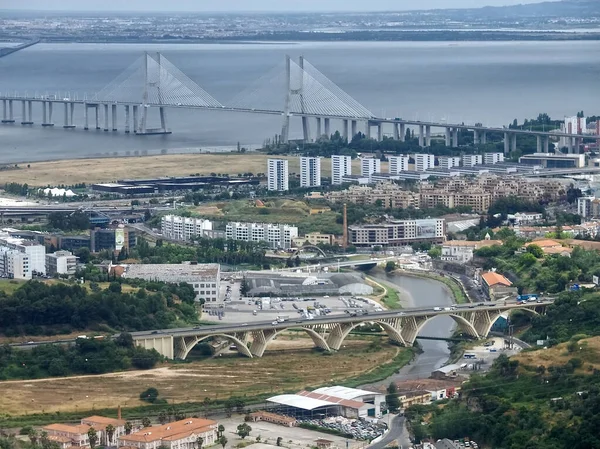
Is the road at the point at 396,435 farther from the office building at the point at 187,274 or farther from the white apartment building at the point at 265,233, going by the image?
the white apartment building at the point at 265,233

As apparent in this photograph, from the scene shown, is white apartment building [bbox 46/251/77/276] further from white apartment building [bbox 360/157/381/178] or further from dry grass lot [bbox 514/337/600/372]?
white apartment building [bbox 360/157/381/178]

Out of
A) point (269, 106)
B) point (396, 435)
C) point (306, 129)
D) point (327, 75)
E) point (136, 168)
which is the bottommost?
point (396, 435)

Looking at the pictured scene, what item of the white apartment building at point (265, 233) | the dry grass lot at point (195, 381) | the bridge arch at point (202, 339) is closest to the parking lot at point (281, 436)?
the dry grass lot at point (195, 381)

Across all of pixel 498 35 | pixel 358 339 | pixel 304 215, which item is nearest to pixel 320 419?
pixel 358 339

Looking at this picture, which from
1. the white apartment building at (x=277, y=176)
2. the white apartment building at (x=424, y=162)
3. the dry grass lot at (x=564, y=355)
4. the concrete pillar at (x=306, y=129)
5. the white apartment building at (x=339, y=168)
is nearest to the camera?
the dry grass lot at (x=564, y=355)

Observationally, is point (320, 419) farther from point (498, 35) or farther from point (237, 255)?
point (498, 35)

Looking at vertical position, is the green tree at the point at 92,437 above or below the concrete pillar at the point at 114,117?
below

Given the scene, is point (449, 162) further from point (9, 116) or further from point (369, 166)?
point (9, 116)

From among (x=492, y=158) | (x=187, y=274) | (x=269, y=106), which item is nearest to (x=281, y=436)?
(x=187, y=274)
